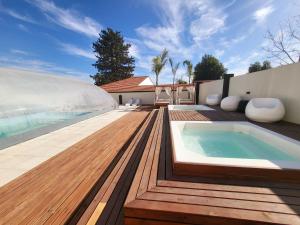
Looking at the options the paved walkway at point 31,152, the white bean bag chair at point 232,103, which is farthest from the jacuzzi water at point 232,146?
the paved walkway at point 31,152

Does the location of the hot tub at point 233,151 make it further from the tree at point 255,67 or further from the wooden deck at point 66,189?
the tree at point 255,67

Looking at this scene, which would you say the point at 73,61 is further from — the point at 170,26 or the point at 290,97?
the point at 290,97

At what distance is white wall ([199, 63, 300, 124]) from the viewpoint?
412cm

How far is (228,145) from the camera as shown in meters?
3.86

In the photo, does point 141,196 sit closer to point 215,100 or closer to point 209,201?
point 209,201

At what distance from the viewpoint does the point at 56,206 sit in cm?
174

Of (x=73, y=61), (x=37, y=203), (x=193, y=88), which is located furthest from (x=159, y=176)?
(x=73, y=61)

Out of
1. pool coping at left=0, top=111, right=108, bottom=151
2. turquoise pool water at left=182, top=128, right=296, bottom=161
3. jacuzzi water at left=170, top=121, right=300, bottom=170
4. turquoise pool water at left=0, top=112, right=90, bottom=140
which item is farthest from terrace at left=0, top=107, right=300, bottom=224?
turquoise pool water at left=0, top=112, right=90, bottom=140

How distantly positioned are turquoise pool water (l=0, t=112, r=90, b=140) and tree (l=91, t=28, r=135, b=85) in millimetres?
24643

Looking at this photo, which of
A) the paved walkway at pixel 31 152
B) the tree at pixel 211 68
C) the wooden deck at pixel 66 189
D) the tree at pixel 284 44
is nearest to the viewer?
the wooden deck at pixel 66 189

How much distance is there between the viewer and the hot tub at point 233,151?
1.75 metres

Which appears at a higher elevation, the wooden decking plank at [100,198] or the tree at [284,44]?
the tree at [284,44]

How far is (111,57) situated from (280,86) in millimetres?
28077

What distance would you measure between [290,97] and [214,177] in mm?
4199
